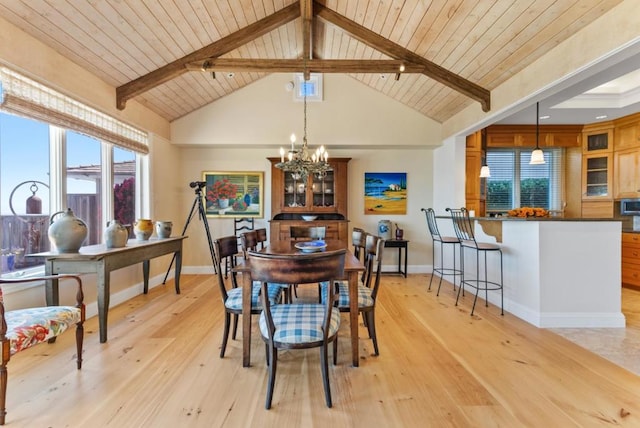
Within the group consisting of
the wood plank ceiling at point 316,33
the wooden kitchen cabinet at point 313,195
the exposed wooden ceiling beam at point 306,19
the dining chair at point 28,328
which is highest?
the exposed wooden ceiling beam at point 306,19

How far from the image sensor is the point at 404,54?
3678 millimetres

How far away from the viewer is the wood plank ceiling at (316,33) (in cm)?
243

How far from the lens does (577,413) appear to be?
165 centimetres

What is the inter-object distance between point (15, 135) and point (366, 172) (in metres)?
4.40

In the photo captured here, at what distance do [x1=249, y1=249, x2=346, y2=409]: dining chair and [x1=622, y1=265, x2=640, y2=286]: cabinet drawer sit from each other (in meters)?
4.68

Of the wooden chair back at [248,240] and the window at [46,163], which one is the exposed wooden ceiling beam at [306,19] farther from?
the window at [46,163]

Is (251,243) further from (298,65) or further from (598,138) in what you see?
(598,138)

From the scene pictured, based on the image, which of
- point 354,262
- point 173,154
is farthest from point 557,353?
point 173,154

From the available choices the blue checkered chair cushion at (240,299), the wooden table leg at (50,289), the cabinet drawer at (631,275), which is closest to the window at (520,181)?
the cabinet drawer at (631,275)

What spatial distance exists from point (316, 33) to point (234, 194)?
9.29ft

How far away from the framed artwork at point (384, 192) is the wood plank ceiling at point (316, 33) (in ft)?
4.76

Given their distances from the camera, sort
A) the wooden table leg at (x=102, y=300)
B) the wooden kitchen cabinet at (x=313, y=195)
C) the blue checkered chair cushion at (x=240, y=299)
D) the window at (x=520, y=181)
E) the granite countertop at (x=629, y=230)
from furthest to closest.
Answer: the window at (x=520, y=181)
the wooden kitchen cabinet at (x=313, y=195)
the granite countertop at (x=629, y=230)
the wooden table leg at (x=102, y=300)
the blue checkered chair cushion at (x=240, y=299)

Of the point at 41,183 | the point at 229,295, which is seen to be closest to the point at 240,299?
the point at 229,295

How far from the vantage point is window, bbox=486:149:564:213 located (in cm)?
552
